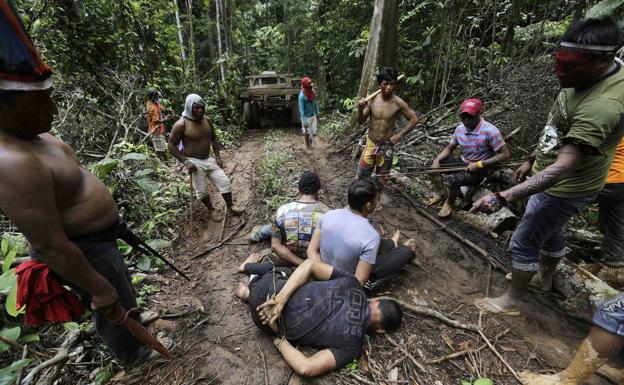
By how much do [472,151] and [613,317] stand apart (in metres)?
2.69

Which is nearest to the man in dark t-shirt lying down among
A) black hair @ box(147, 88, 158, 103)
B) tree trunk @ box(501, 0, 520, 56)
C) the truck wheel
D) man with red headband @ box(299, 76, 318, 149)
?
black hair @ box(147, 88, 158, 103)

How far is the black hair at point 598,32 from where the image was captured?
1846 millimetres

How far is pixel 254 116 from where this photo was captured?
11562 mm

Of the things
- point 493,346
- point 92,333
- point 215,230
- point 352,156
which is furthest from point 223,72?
point 493,346

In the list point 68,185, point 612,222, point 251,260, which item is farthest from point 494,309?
point 68,185

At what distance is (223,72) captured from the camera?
1287 centimetres

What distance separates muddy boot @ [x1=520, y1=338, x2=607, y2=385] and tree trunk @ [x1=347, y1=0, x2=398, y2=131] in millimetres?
6564

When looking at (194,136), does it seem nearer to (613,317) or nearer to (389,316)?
(389,316)

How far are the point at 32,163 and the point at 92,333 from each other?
183 centimetres

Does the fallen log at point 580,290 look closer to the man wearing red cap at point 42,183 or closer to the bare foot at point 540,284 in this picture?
the bare foot at point 540,284

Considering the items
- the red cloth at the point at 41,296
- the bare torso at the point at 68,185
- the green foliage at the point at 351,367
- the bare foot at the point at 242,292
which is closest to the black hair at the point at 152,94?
the bare foot at the point at 242,292

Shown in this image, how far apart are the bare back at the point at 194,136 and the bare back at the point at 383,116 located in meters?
2.58

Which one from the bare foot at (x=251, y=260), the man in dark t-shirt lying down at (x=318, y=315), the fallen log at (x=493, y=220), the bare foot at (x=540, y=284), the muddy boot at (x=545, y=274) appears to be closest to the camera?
the man in dark t-shirt lying down at (x=318, y=315)

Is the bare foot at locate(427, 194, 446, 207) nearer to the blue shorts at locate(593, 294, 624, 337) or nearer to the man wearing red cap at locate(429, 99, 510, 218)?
the man wearing red cap at locate(429, 99, 510, 218)
